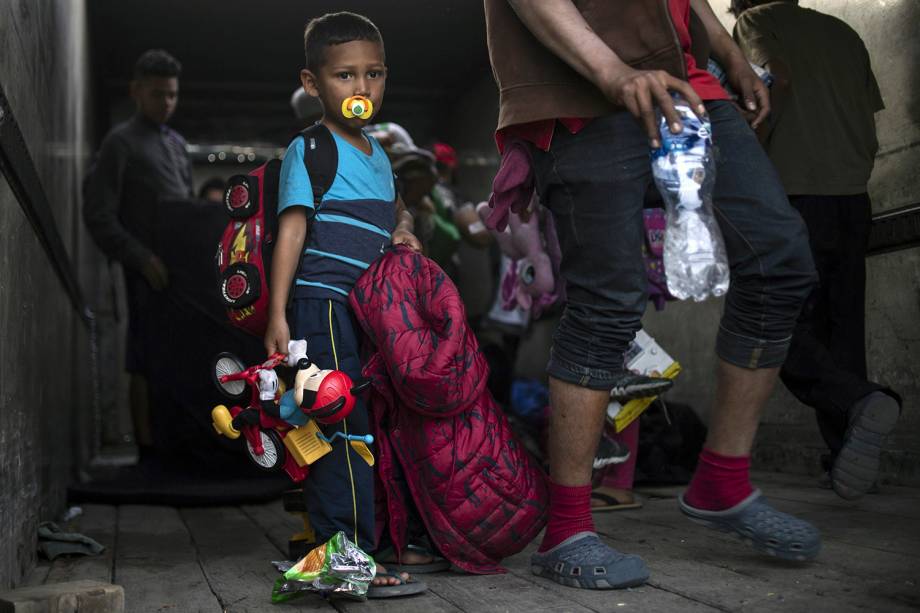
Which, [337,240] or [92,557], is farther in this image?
[92,557]

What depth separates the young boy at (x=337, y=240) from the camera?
219 centimetres

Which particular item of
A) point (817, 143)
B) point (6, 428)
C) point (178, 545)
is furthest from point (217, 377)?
point (817, 143)

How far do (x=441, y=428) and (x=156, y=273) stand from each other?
8.61 ft

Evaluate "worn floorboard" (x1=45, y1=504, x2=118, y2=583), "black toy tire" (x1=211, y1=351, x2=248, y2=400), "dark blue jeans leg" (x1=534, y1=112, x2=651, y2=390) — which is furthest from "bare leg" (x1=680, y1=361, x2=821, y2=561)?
"worn floorboard" (x1=45, y1=504, x2=118, y2=583)

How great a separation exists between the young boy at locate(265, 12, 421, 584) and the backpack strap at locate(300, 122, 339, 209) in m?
0.01

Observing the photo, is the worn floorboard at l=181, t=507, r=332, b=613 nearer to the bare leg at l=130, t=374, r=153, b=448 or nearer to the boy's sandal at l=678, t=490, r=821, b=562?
the boy's sandal at l=678, t=490, r=821, b=562

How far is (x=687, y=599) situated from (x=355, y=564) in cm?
63

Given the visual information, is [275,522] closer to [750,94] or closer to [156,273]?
[156,273]

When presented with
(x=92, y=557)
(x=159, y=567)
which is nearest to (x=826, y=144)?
(x=159, y=567)

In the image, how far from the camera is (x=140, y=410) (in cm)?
522

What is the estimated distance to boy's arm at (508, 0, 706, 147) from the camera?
1909 millimetres

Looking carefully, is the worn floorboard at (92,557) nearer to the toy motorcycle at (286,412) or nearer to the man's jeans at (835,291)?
the toy motorcycle at (286,412)

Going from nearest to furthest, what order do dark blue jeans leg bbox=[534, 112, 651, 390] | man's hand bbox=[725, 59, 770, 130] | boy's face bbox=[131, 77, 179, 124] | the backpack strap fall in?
dark blue jeans leg bbox=[534, 112, 651, 390] → the backpack strap → man's hand bbox=[725, 59, 770, 130] → boy's face bbox=[131, 77, 179, 124]

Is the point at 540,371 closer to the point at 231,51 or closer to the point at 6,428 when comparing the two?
the point at 231,51
